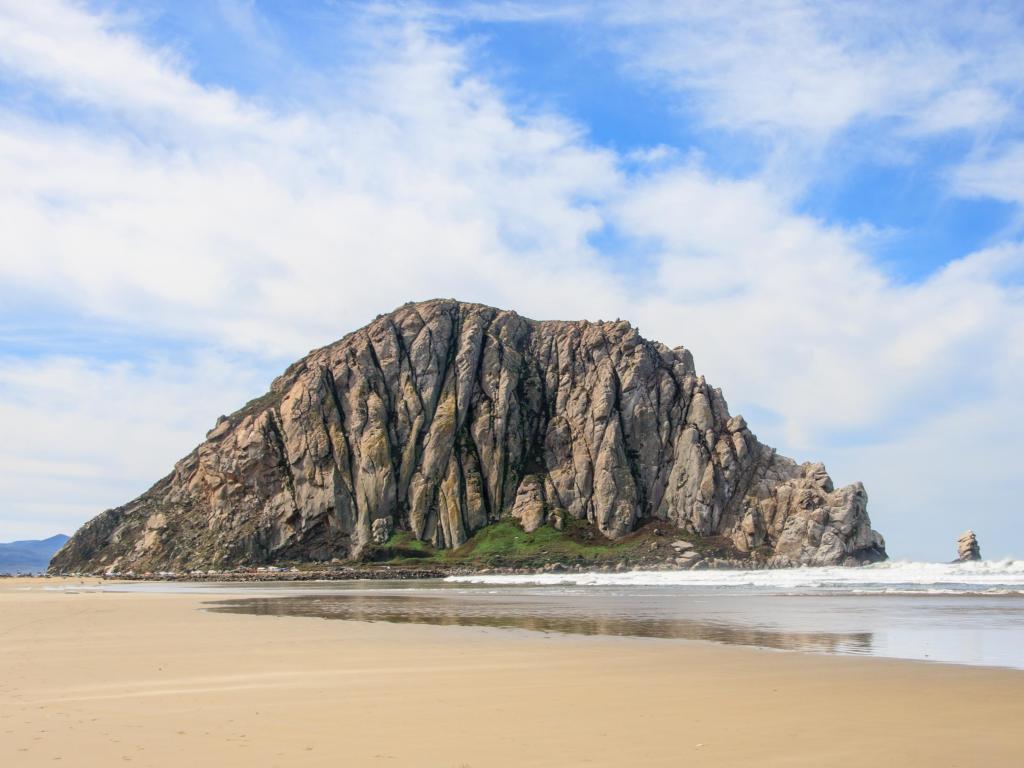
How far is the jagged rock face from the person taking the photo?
5507 inches

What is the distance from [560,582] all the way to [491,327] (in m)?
88.9

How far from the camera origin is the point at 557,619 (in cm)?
3556

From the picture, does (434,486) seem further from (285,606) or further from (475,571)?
(285,606)

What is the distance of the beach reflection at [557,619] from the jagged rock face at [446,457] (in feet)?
296

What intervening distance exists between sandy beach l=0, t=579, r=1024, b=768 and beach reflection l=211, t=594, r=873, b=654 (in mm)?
3488

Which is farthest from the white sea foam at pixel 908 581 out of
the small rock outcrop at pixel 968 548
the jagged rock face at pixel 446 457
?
the jagged rock face at pixel 446 457

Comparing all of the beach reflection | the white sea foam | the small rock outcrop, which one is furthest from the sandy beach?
the small rock outcrop

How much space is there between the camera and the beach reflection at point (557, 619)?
2619 cm

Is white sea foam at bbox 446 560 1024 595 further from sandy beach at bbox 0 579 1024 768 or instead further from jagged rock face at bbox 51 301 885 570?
jagged rock face at bbox 51 301 885 570

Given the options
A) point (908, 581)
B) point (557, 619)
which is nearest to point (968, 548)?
point (908, 581)

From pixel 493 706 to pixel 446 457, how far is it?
135 meters

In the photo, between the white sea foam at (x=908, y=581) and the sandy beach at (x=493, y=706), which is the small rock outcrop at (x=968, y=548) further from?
the sandy beach at (x=493, y=706)

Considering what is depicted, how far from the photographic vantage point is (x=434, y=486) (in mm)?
148125

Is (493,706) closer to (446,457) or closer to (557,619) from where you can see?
(557,619)
